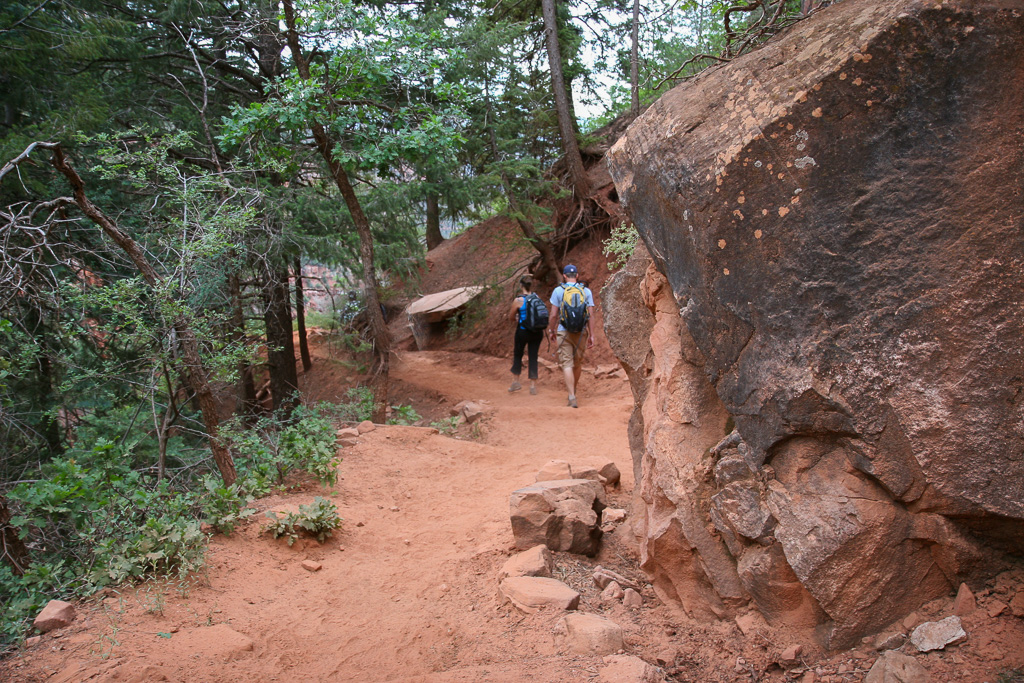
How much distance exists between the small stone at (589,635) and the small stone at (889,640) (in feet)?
Result: 3.87

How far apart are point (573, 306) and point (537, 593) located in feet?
19.9

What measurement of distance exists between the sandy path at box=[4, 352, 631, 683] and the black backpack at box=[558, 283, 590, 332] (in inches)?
118

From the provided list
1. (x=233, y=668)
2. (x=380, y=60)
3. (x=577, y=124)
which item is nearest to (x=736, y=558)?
(x=233, y=668)

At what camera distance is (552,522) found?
15.2 ft

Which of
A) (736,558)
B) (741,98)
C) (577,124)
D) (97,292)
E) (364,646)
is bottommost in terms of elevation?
(364,646)

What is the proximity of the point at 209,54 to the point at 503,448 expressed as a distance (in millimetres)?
8678

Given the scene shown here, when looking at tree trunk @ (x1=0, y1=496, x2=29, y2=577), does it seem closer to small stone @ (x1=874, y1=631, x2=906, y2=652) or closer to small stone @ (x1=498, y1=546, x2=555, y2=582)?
small stone @ (x1=498, y1=546, x2=555, y2=582)

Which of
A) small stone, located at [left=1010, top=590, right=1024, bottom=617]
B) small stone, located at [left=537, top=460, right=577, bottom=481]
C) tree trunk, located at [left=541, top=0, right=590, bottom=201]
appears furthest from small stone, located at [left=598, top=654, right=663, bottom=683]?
tree trunk, located at [left=541, top=0, right=590, bottom=201]

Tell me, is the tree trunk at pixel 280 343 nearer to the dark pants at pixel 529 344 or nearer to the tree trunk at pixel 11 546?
the dark pants at pixel 529 344

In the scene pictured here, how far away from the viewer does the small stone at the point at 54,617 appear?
3564mm

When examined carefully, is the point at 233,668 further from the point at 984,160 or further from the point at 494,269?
the point at 494,269

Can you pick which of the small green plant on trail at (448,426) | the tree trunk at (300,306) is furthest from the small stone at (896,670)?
the tree trunk at (300,306)

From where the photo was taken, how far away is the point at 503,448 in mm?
7965

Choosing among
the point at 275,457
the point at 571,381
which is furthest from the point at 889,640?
the point at 571,381
